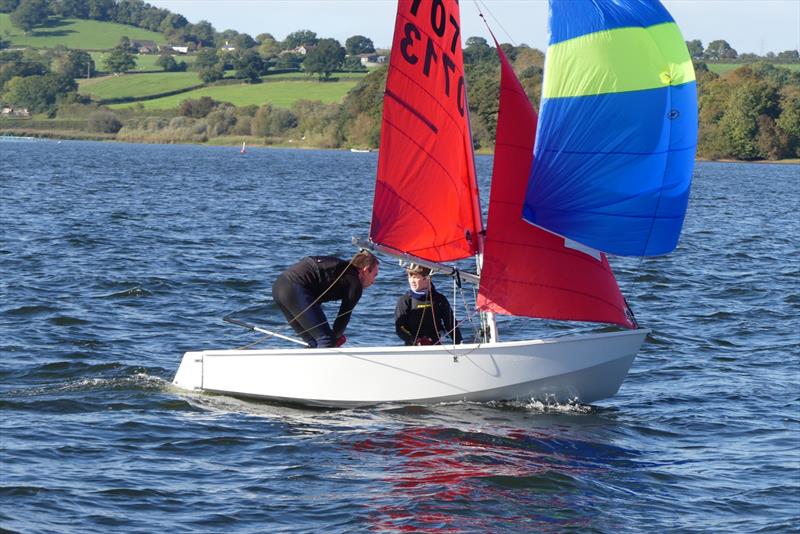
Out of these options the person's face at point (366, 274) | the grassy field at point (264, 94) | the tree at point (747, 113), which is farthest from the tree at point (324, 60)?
the person's face at point (366, 274)

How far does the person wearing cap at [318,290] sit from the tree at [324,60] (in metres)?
147

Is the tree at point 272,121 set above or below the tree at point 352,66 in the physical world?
below

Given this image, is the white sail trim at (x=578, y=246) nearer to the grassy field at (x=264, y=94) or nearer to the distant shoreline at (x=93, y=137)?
the distant shoreline at (x=93, y=137)

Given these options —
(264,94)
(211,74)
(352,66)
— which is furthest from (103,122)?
(352,66)

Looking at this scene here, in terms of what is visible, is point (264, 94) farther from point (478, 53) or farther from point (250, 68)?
point (478, 53)

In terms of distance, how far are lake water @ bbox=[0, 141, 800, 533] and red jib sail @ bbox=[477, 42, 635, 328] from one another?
1034mm

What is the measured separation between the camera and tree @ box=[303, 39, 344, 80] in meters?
157

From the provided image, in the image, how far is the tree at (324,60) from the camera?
515ft

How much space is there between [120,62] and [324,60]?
30846 mm

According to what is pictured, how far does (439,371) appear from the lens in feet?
38.1

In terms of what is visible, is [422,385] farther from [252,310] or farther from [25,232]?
[25,232]

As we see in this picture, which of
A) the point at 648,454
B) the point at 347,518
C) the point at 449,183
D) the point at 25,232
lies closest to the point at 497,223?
the point at 449,183

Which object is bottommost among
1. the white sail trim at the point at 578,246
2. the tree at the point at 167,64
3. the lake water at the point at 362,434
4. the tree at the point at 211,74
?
the lake water at the point at 362,434

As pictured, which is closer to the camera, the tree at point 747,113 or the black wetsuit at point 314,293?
the black wetsuit at point 314,293
